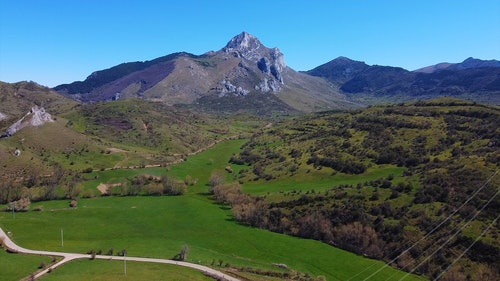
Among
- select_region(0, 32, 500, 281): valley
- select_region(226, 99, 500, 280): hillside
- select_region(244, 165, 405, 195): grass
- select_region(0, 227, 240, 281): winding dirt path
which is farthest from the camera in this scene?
select_region(244, 165, 405, 195): grass

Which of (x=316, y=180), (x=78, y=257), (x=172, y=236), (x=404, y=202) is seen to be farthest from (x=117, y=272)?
(x=316, y=180)

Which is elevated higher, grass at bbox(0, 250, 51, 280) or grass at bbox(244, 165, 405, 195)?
grass at bbox(244, 165, 405, 195)

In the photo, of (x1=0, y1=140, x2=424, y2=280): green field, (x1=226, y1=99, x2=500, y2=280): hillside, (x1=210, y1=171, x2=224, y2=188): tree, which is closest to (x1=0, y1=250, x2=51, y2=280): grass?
(x1=0, y1=140, x2=424, y2=280): green field

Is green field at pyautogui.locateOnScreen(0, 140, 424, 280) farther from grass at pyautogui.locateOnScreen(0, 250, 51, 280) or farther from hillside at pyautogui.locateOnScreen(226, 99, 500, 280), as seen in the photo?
grass at pyautogui.locateOnScreen(0, 250, 51, 280)

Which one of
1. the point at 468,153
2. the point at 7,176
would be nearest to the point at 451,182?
the point at 468,153

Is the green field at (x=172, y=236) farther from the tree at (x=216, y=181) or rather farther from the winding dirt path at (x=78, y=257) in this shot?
the tree at (x=216, y=181)

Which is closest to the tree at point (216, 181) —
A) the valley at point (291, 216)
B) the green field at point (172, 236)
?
the valley at point (291, 216)
